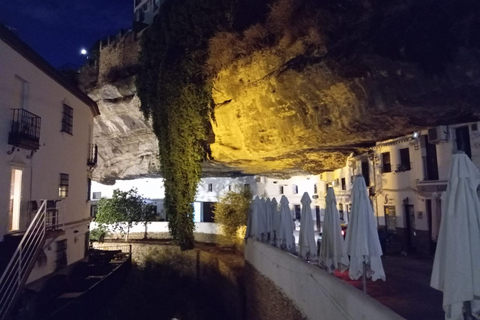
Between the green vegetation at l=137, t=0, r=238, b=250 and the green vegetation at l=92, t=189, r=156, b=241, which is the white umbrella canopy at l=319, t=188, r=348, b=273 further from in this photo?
the green vegetation at l=92, t=189, r=156, b=241

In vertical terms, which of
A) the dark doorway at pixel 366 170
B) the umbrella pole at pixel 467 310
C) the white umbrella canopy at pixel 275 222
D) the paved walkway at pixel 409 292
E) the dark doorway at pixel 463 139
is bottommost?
the paved walkway at pixel 409 292

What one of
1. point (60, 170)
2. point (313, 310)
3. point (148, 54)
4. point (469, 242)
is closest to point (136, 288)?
point (60, 170)

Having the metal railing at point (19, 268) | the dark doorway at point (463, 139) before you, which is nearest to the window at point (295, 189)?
the dark doorway at point (463, 139)

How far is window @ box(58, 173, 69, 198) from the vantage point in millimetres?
15591

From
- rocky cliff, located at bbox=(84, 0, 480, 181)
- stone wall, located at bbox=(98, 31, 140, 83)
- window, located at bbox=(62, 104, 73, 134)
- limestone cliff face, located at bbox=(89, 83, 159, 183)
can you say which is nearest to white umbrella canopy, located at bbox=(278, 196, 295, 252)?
rocky cliff, located at bbox=(84, 0, 480, 181)

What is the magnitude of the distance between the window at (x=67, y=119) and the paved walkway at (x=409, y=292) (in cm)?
1321

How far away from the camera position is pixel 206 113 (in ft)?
55.2

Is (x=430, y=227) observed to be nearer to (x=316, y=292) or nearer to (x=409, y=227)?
(x=409, y=227)

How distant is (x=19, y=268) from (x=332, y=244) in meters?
8.47

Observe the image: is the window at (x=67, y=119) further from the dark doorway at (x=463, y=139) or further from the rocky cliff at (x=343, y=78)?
the dark doorway at (x=463, y=139)

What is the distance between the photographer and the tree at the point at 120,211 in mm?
28266

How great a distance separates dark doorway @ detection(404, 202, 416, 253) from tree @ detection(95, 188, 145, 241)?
2088 centimetres

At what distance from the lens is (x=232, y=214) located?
24.5 meters

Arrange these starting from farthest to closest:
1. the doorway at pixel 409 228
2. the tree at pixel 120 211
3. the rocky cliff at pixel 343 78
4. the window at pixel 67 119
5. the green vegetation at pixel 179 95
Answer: the tree at pixel 120 211
the window at pixel 67 119
the green vegetation at pixel 179 95
the doorway at pixel 409 228
the rocky cliff at pixel 343 78
